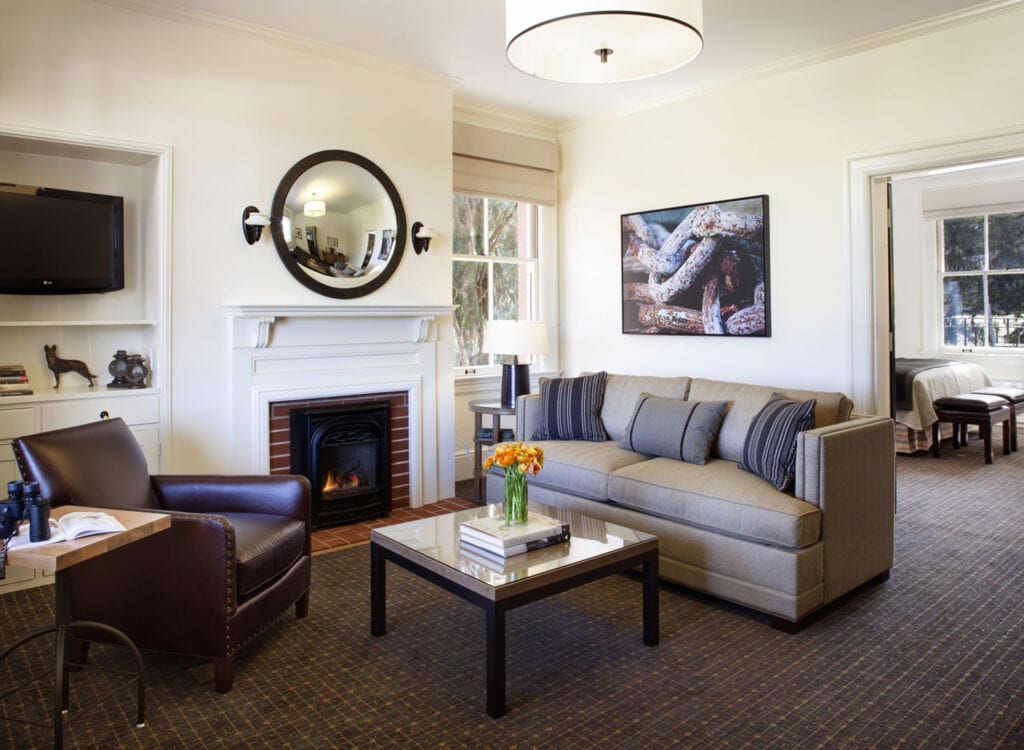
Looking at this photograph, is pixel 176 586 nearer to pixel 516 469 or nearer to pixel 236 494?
pixel 236 494

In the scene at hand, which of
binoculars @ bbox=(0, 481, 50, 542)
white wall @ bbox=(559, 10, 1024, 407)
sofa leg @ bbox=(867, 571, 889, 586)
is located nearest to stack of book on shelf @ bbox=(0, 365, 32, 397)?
binoculars @ bbox=(0, 481, 50, 542)

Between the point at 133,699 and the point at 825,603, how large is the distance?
262cm

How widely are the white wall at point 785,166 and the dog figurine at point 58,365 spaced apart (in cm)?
360

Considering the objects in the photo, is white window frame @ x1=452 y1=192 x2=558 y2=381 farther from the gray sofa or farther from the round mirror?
the gray sofa

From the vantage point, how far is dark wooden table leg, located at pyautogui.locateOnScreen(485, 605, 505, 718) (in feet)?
7.50

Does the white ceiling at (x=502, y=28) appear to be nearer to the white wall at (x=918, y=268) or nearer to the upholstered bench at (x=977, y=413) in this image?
the upholstered bench at (x=977, y=413)

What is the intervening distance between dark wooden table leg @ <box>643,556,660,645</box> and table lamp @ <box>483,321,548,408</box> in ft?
7.30

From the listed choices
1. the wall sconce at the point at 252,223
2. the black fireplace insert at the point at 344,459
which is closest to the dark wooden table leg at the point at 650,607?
the black fireplace insert at the point at 344,459

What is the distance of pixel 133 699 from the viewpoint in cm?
240

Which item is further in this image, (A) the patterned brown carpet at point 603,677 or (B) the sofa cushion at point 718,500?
(B) the sofa cushion at point 718,500

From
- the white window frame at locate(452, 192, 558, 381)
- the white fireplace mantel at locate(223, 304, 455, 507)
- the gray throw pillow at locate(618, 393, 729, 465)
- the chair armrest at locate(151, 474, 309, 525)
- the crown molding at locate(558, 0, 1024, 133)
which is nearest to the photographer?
the chair armrest at locate(151, 474, 309, 525)

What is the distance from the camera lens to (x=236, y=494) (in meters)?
3.04

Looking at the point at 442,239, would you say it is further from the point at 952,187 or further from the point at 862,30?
the point at 952,187

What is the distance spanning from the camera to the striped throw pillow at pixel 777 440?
3.13 meters
